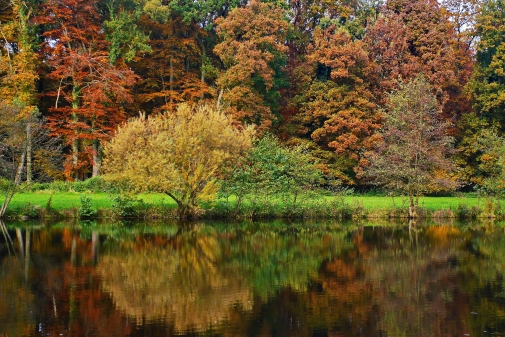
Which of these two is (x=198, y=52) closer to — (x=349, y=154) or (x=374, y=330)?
(x=349, y=154)

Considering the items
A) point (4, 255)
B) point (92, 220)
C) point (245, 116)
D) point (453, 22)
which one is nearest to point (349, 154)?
point (245, 116)

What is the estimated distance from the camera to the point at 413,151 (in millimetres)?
34562

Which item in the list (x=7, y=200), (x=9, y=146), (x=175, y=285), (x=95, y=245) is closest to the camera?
(x=175, y=285)

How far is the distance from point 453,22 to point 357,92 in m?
14.0

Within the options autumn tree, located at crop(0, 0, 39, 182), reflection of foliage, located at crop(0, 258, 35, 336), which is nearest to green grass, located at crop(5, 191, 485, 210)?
autumn tree, located at crop(0, 0, 39, 182)

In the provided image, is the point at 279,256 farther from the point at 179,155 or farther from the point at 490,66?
the point at 490,66

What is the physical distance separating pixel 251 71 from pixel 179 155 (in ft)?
46.6

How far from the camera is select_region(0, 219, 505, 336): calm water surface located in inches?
472

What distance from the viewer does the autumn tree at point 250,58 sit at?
43.4 metres

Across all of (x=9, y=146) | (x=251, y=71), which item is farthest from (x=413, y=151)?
(x=9, y=146)

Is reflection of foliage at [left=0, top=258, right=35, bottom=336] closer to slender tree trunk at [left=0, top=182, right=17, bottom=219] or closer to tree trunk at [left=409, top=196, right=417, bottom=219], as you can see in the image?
slender tree trunk at [left=0, top=182, right=17, bottom=219]

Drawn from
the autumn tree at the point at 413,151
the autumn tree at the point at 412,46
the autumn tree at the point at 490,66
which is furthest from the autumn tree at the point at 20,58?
the autumn tree at the point at 490,66

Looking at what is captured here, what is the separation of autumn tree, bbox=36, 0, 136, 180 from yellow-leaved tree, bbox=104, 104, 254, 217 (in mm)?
10970

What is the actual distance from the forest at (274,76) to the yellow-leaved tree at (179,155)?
20.9ft
